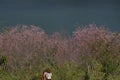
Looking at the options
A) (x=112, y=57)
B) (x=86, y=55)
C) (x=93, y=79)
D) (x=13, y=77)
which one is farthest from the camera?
(x=86, y=55)

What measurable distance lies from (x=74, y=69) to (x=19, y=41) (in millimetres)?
9099

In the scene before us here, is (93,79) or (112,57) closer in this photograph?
(93,79)

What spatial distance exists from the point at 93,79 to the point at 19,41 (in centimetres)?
1033

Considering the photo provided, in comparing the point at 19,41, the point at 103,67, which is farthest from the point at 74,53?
the point at 103,67

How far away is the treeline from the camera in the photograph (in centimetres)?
1987

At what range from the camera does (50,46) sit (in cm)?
2855

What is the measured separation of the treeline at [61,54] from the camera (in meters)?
19.9

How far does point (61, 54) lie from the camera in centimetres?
2748

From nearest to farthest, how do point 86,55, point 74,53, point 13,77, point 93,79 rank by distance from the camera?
point 93,79 < point 13,77 < point 86,55 < point 74,53

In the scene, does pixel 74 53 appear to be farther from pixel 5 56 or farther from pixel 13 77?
pixel 13 77

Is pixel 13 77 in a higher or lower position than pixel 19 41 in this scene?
lower

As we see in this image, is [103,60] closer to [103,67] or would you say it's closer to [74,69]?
[103,67]

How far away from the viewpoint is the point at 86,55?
80.1ft

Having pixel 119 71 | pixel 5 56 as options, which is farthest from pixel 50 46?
pixel 119 71
